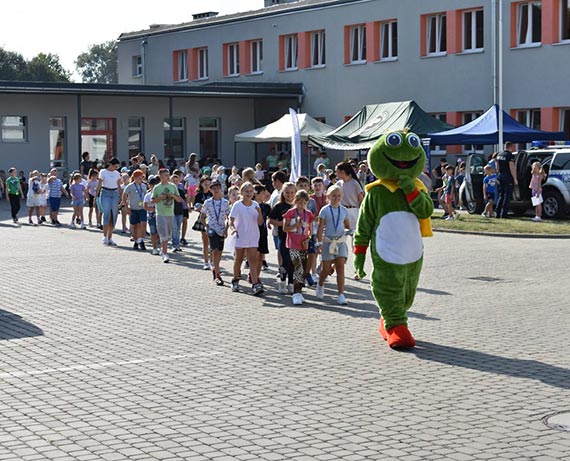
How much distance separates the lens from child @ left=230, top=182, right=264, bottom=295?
16.2 m

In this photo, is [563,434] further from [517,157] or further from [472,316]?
[517,157]

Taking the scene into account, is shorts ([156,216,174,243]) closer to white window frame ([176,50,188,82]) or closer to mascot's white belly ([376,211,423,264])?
mascot's white belly ([376,211,423,264])

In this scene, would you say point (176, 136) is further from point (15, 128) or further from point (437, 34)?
point (437, 34)

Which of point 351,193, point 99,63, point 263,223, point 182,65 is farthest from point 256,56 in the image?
point 99,63

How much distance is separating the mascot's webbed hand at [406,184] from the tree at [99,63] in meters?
145

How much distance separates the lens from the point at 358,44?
4859cm

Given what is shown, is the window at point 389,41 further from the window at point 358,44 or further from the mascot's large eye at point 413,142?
the mascot's large eye at point 413,142

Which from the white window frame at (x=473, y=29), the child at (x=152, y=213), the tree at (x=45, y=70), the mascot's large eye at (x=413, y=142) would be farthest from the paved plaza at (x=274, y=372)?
the tree at (x=45, y=70)

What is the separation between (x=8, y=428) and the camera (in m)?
8.24

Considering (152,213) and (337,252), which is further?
(152,213)

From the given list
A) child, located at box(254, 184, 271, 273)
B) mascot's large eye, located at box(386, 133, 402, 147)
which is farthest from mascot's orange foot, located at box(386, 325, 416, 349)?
child, located at box(254, 184, 271, 273)

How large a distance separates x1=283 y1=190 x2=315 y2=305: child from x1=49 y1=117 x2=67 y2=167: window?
113ft

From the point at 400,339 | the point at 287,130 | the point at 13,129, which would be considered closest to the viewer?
the point at 400,339

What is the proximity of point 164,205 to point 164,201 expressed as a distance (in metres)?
0.08
